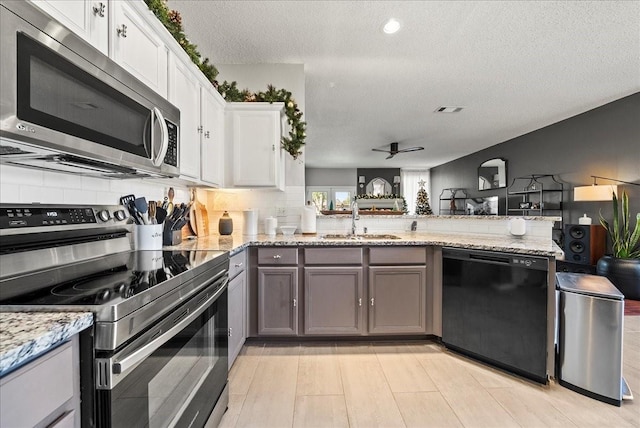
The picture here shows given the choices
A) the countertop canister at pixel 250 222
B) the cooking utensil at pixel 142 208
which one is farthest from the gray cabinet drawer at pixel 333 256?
the cooking utensil at pixel 142 208

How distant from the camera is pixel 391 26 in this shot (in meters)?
2.55

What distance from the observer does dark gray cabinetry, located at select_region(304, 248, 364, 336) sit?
262cm

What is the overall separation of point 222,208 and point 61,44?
2.31 metres

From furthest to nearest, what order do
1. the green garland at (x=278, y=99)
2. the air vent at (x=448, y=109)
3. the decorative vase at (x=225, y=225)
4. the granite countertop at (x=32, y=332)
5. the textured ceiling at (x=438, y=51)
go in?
the air vent at (x=448, y=109), the decorative vase at (x=225, y=225), the green garland at (x=278, y=99), the textured ceiling at (x=438, y=51), the granite countertop at (x=32, y=332)

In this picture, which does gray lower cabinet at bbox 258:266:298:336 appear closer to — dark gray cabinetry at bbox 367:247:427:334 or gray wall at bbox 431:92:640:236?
dark gray cabinetry at bbox 367:247:427:334

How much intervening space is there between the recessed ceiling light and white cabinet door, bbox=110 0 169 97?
5.46ft

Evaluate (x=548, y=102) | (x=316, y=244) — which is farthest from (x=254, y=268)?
(x=548, y=102)

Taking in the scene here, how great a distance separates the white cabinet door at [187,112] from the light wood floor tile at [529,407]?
2.43m

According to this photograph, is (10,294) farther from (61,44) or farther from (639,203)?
(639,203)

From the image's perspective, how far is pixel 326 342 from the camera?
272cm

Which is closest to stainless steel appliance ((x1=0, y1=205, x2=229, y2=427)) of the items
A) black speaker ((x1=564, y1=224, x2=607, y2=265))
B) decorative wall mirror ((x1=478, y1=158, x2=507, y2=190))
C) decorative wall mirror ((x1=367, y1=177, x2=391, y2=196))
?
black speaker ((x1=564, y1=224, x2=607, y2=265))

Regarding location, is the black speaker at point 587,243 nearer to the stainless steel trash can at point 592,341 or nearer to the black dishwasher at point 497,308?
the stainless steel trash can at point 592,341

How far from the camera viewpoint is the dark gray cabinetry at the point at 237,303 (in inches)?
Result: 83.3

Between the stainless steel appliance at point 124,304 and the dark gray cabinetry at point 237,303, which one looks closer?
the stainless steel appliance at point 124,304
